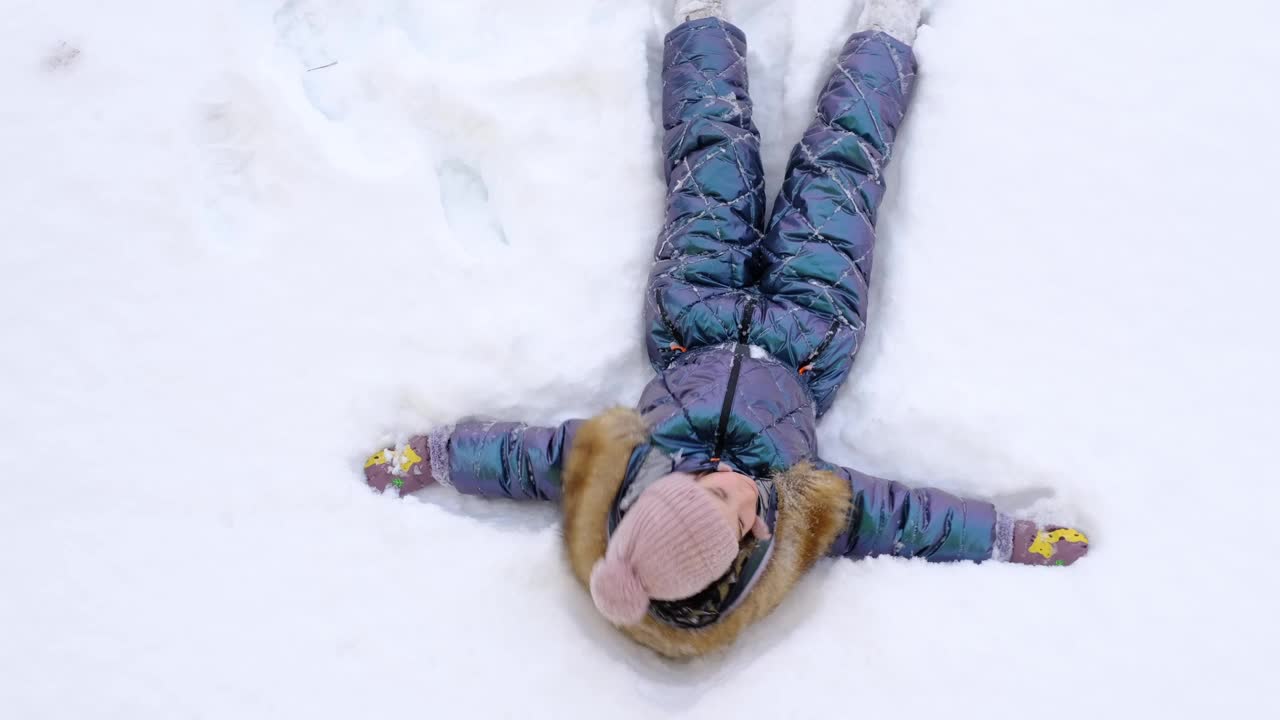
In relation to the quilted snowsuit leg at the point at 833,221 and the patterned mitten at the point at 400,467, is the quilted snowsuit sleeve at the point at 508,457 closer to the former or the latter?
the patterned mitten at the point at 400,467

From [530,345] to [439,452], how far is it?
0.80 ft

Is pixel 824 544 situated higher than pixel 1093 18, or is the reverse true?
pixel 1093 18

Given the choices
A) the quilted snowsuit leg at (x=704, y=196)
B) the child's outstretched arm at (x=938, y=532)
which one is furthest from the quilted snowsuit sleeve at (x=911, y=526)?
the quilted snowsuit leg at (x=704, y=196)

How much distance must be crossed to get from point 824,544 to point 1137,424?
0.57 metres

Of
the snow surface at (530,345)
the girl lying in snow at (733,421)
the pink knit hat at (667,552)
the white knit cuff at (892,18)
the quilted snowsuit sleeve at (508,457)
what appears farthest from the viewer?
the white knit cuff at (892,18)

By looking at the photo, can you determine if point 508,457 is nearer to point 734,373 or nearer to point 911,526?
point 734,373

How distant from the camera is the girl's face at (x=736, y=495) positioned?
3.52 ft

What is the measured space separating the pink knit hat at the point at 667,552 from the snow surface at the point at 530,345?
34cm

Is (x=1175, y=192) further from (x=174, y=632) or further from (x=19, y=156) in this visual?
(x=19, y=156)

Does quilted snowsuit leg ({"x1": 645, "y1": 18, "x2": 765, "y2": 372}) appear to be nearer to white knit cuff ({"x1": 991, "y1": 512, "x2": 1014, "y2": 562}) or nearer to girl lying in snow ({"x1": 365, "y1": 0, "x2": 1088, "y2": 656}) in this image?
girl lying in snow ({"x1": 365, "y1": 0, "x2": 1088, "y2": 656})

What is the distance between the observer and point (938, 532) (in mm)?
1341

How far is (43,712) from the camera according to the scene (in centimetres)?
125

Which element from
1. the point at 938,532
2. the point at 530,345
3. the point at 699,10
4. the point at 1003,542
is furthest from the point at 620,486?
the point at 699,10

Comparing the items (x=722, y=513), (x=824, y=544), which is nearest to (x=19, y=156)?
(x=722, y=513)
